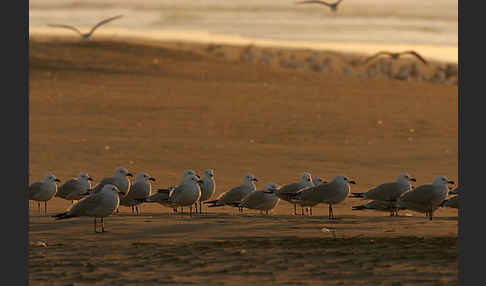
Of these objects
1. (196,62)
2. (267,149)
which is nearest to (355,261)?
(267,149)

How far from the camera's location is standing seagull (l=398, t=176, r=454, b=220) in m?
16.8

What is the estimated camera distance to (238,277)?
1116 cm

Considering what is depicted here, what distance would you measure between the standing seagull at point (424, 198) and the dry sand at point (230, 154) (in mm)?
278

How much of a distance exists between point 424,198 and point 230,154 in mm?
17438

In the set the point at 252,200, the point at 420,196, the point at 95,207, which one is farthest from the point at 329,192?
the point at 95,207

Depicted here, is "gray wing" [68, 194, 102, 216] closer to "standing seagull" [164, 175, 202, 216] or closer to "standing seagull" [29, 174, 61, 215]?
"standing seagull" [164, 175, 202, 216]

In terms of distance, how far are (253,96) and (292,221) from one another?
34.6 meters

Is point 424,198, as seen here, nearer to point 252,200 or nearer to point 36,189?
point 252,200

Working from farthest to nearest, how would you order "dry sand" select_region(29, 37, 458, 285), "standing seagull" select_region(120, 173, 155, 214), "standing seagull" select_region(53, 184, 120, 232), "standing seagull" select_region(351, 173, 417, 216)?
"standing seagull" select_region(120, 173, 155, 214) < "standing seagull" select_region(351, 173, 417, 216) < "standing seagull" select_region(53, 184, 120, 232) < "dry sand" select_region(29, 37, 458, 285)

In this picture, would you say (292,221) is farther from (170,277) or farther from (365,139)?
(365,139)

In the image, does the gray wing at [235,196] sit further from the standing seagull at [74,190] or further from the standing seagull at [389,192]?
the standing seagull at [74,190]

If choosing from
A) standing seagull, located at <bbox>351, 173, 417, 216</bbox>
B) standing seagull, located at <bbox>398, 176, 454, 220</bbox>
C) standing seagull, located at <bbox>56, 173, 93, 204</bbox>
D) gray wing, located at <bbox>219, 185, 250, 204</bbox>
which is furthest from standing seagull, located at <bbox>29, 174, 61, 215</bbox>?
standing seagull, located at <bbox>398, 176, 454, 220</bbox>

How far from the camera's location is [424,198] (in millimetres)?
16750

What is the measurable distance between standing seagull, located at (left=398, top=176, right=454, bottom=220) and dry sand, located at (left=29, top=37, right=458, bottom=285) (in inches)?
10.9
